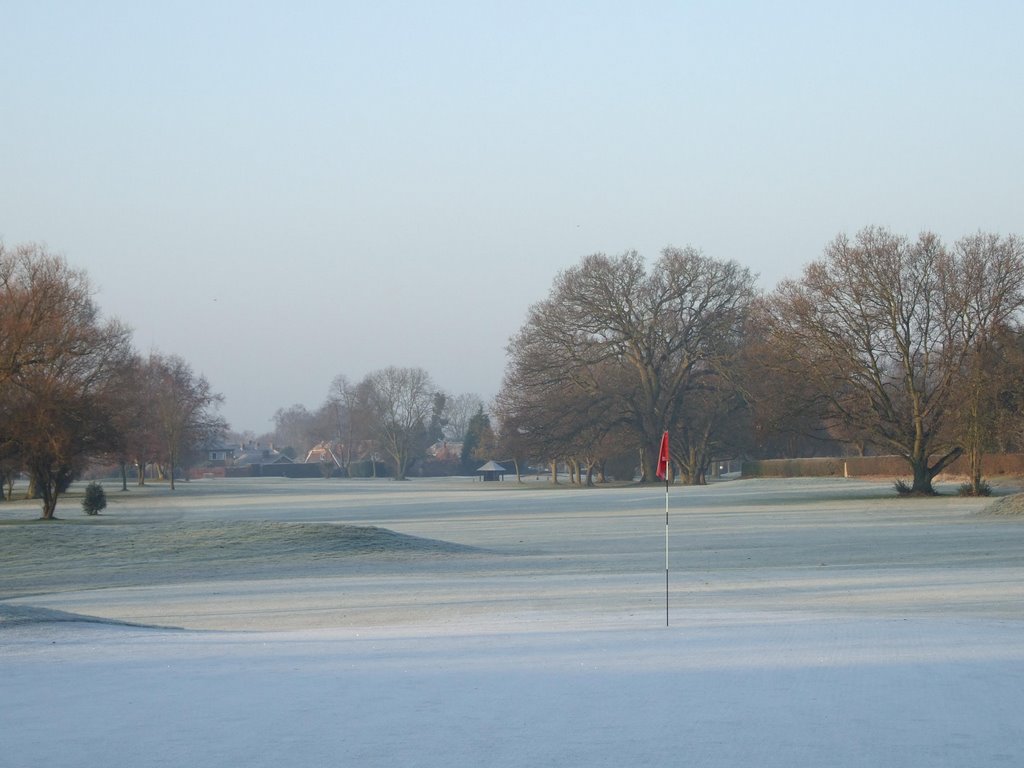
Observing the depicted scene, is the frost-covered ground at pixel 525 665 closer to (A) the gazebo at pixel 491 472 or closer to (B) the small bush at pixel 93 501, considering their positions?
(B) the small bush at pixel 93 501

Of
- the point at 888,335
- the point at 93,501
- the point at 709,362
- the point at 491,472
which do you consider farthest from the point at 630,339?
the point at 491,472

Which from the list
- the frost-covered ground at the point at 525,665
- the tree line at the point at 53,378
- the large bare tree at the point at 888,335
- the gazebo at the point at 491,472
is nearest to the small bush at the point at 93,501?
the tree line at the point at 53,378

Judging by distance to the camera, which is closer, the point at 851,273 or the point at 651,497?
the point at 851,273

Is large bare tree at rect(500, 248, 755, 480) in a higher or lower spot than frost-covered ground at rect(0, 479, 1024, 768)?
higher

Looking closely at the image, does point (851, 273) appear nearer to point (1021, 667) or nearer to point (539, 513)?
point (539, 513)

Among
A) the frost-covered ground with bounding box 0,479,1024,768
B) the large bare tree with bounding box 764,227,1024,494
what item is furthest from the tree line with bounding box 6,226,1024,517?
the frost-covered ground with bounding box 0,479,1024,768

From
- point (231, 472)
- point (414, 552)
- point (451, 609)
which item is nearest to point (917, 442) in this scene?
point (414, 552)

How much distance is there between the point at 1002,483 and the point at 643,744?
199 ft

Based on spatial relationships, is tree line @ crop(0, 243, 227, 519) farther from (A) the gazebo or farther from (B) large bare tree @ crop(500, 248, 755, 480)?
(A) the gazebo

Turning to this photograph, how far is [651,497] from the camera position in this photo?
197ft

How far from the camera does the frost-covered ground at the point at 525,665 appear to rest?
6668 mm

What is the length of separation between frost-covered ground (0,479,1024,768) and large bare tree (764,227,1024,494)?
28.1m

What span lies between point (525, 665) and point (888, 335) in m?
45.0

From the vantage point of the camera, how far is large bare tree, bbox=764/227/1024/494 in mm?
49250
